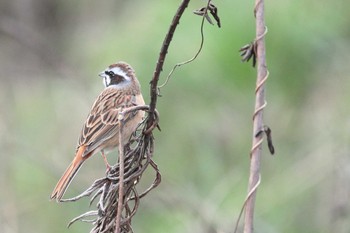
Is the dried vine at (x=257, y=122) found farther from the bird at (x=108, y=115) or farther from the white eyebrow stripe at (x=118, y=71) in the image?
the white eyebrow stripe at (x=118, y=71)

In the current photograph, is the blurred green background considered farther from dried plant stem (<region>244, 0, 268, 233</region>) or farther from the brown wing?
dried plant stem (<region>244, 0, 268, 233</region>)

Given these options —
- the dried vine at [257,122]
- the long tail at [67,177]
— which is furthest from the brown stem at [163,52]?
the long tail at [67,177]

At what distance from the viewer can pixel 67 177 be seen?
4.23 meters

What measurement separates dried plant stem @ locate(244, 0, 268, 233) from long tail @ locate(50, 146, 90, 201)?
4.01 ft

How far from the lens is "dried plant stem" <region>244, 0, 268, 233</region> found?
105 inches

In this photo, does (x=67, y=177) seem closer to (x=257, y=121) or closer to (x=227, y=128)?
(x=257, y=121)

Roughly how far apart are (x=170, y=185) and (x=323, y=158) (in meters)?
1.06

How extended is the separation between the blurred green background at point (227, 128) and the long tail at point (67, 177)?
3.35 feet

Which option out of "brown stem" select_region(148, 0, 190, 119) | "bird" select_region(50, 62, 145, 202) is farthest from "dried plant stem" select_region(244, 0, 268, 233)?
"bird" select_region(50, 62, 145, 202)

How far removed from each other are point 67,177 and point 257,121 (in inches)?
66.1

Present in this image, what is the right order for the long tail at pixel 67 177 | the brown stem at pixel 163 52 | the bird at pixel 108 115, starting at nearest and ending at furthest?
1. the brown stem at pixel 163 52
2. the long tail at pixel 67 177
3. the bird at pixel 108 115

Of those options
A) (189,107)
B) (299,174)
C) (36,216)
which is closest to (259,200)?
(299,174)

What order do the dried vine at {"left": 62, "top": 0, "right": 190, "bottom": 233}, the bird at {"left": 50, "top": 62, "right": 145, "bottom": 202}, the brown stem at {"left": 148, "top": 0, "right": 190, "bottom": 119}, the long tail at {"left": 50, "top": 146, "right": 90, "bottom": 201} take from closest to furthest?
the brown stem at {"left": 148, "top": 0, "right": 190, "bottom": 119}, the dried vine at {"left": 62, "top": 0, "right": 190, "bottom": 233}, the long tail at {"left": 50, "top": 146, "right": 90, "bottom": 201}, the bird at {"left": 50, "top": 62, "right": 145, "bottom": 202}

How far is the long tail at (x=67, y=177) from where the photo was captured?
154 inches
